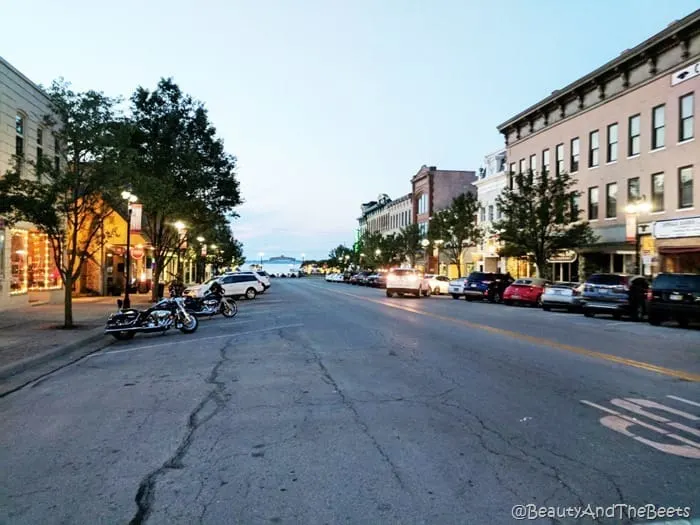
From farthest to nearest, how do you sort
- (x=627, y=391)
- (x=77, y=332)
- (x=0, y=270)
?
(x=0, y=270), (x=77, y=332), (x=627, y=391)

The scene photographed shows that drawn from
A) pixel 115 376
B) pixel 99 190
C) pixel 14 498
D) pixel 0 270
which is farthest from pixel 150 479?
pixel 0 270

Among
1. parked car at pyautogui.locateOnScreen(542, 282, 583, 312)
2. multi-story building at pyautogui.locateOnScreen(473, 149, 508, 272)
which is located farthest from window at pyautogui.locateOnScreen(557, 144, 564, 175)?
parked car at pyautogui.locateOnScreen(542, 282, 583, 312)

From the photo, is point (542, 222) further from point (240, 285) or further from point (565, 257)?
point (240, 285)

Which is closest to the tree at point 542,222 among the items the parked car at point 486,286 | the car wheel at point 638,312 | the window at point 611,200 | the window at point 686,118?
the window at point 611,200

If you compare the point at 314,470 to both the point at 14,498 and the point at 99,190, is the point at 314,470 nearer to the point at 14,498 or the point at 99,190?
the point at 14,498

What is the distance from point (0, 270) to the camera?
21.5 metres

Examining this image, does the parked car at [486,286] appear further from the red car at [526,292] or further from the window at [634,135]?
the window at [634,135]

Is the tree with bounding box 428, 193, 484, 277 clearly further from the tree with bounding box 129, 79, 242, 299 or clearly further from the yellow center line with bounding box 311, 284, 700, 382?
the yellow center line with bounding box 311, 284, 700, 382

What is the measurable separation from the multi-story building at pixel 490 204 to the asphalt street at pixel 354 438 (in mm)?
38954

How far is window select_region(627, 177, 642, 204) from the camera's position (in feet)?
104

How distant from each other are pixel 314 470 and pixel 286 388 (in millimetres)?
3508

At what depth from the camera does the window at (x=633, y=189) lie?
31.8m

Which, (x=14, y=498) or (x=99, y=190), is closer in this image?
(x=14, y=498)

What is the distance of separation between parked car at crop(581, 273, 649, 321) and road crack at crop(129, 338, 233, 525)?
1668 centimetres
